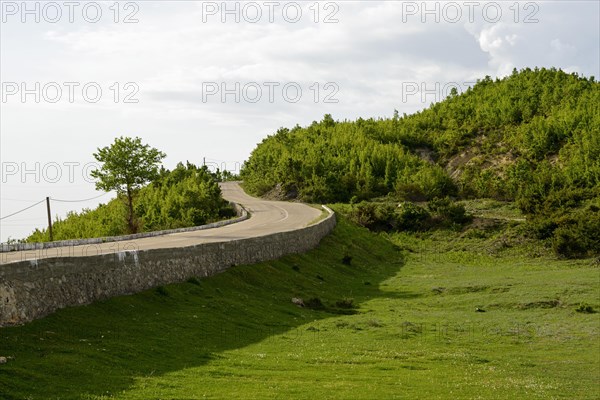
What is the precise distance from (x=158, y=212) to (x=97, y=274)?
208 ft

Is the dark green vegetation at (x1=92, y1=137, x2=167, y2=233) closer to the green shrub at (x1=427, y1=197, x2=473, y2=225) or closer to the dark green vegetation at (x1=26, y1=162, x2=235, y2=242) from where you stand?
the dark green vegetation at (x1=26, y1=162, x2=235, y2=242)

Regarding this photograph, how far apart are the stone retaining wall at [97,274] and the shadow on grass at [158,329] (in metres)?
0.47

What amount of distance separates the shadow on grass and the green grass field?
0.08 meters

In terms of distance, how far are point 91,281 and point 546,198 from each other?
75237 mm

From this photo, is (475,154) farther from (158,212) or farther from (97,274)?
(97,274)

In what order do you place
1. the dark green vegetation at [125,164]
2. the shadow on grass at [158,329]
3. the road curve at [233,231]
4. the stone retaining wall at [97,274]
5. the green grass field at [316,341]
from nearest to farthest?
1. the shadow on grass at [158,329]
2. the green grass field at [316,341]
3. the stone retaining wall at [97,274]
4. the road curve at [233,231]
5. the dark green vegetation at [125,164]

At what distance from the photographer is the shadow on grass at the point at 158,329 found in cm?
2039

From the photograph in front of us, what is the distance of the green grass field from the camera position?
2184cm

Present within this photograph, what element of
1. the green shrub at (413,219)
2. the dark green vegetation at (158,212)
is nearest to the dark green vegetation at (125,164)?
the dark green vegetation at (158,212)

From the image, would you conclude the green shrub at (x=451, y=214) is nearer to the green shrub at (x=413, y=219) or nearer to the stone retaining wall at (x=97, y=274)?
the green shrub at (x=413, y=219)

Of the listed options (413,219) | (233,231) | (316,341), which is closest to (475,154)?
(413,219)

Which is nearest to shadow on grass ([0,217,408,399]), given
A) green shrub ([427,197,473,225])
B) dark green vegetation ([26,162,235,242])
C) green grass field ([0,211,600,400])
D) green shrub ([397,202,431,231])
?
green grass field ([0,211,600,400])

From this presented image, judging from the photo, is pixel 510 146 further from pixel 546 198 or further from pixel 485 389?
pixel 485 389

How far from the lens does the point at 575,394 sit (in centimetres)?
2755
